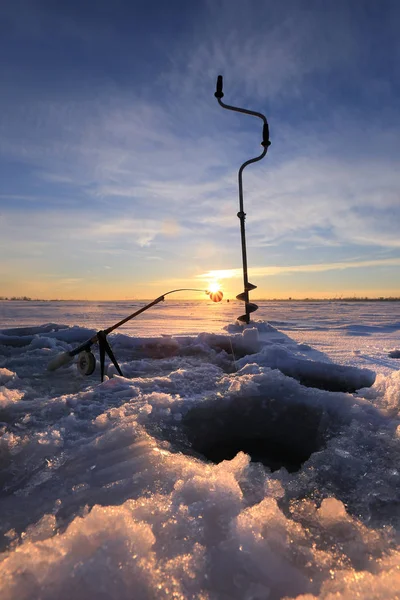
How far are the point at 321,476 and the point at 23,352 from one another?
7.44 meters

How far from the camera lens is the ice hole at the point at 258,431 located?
3213 millimetres

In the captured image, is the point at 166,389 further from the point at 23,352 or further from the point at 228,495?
the point at 23,352

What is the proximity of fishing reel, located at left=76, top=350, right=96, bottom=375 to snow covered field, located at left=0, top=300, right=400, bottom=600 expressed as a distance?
313 millimetres

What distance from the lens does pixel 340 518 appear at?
76.5 inches

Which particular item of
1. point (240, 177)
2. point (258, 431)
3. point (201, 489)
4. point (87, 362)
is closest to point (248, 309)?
point (240, 177)

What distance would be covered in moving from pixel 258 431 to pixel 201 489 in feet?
6.16

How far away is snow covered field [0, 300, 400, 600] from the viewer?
1415 mm

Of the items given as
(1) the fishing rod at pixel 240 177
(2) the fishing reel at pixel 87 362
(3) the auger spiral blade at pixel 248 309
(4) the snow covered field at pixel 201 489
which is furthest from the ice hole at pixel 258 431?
(3) the auger spiral blade at pixel 248 309

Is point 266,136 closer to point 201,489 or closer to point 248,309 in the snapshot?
point 248,309

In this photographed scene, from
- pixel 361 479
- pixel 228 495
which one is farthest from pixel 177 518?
pixel 361 479

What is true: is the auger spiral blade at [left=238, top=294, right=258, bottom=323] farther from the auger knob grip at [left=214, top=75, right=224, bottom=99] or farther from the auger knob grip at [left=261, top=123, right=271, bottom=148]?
the auger knob grip at [left=214, top=75, right=224, bottom=99]

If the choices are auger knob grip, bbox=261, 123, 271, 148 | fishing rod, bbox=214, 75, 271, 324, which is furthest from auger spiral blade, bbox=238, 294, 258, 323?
auger knob grip, bbox=261, 123, 271, 148

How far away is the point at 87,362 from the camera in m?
4.94

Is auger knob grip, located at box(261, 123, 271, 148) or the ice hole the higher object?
auger knob grip, located at box(261, 123, 271, 148)
